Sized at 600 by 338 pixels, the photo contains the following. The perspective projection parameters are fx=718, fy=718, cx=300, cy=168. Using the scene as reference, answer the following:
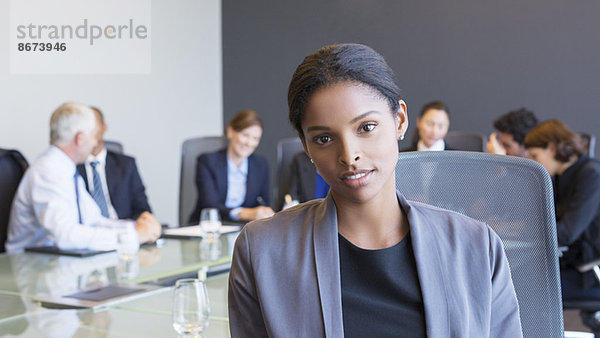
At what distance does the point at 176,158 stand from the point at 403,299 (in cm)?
543

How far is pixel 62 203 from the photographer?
311cm

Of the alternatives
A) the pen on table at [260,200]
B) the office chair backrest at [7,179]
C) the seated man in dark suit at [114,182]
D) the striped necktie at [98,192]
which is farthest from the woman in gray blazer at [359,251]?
the pen on table at [260,200]

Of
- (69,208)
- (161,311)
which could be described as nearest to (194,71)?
(69,208)

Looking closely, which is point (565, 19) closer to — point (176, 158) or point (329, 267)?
point (176, 158)

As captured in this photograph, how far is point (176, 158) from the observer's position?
251 inches

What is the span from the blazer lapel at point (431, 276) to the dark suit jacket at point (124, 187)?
3440mm

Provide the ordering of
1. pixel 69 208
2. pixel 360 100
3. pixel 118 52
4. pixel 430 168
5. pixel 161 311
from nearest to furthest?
pixel 360 100, pixel 430 168, pixel 161 311, pixel 69 208, pixel 118 52

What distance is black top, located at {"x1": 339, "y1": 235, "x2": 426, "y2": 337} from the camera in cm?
111

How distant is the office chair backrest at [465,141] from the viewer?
4555 millimetres

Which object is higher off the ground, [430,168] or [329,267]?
[430,168]

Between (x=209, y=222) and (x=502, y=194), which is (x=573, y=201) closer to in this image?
(x=209, y=222)

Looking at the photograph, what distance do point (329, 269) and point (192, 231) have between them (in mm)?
2474

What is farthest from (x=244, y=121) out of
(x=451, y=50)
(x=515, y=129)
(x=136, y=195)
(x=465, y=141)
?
(x=451, y=50)

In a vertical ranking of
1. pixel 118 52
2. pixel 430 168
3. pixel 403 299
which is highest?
pixel 118 52
